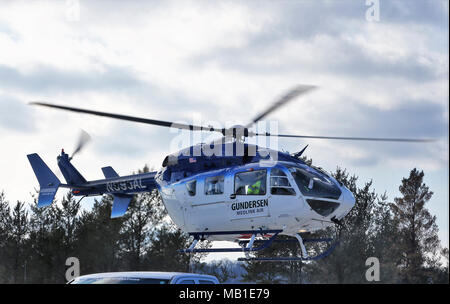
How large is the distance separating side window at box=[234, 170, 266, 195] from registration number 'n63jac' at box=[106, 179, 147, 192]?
675cm

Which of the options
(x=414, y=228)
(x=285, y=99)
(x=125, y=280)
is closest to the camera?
(x=125, y=280)

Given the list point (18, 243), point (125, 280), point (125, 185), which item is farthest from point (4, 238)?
point (125, 280)

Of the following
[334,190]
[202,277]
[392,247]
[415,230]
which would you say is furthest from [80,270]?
[202,277]

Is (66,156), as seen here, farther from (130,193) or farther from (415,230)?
(415,230)

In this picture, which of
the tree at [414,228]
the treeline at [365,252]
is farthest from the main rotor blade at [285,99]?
the tree at [414,228]

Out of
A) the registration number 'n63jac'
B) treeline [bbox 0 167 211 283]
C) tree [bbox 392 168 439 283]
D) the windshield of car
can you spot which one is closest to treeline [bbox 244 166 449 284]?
tree [bbox 392 168 439 283]

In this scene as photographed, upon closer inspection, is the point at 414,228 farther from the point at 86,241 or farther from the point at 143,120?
the point at 143,120

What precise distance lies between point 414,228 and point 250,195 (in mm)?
34844

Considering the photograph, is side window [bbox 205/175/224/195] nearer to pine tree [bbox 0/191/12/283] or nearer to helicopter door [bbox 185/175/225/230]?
helicopter door [bbox 185/175/225/230]

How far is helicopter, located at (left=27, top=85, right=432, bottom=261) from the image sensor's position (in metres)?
20.8

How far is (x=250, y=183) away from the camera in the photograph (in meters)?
21.5

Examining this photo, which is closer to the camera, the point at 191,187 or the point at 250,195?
the point at 250,195
